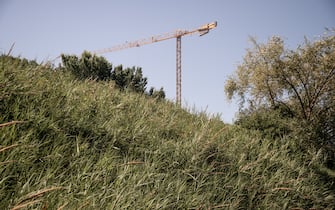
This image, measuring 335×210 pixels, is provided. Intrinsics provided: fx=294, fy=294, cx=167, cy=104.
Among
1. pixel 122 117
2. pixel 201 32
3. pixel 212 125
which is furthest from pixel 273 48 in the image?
pixel 201 32

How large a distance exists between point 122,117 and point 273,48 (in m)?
21.6

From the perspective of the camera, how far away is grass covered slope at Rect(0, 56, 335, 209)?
3244 millimetres

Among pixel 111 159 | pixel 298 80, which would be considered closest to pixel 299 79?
pixel 298 80

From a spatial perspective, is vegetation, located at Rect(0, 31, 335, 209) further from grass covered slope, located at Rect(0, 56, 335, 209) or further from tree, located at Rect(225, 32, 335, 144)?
tree, located at Rect(225, 32, 335, 144)

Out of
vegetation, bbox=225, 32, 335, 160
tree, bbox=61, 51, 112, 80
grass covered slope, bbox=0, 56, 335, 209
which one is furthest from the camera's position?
tree, bbox=61, 51, 112, 80

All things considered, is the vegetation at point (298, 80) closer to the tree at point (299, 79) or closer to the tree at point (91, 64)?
the tree at point (299, 79)

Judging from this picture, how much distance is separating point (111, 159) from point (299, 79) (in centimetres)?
2362

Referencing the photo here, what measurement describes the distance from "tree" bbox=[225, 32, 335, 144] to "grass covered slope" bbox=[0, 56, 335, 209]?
18.5 meters

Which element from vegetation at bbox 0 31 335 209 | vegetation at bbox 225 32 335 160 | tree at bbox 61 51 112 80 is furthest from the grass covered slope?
tree at bbox 61 51 112 80

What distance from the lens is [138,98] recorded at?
7.92 metres

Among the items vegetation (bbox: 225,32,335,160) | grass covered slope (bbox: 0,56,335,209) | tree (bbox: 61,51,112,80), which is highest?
tree (bbox: 61,51,112,80)

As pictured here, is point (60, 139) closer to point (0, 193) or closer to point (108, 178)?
point (108, 178)

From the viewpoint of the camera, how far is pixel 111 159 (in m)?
4.28

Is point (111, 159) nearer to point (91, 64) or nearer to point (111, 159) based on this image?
point (111, 159)
